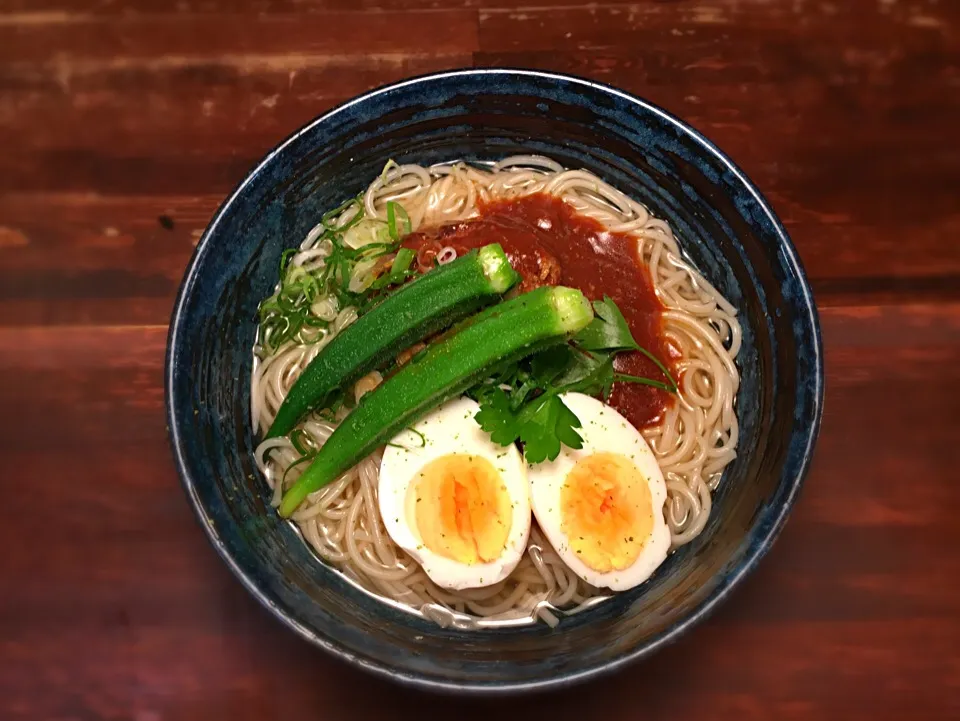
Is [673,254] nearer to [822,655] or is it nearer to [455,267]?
[455,267]

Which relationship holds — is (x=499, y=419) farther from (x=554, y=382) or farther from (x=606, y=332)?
(x=606, y=332)

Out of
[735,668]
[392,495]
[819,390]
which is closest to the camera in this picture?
[819,390]

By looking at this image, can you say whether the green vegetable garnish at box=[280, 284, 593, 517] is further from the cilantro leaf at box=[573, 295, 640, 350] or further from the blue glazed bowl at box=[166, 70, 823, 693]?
the blue glazed bowl at box=[166, 70, 823, 693]

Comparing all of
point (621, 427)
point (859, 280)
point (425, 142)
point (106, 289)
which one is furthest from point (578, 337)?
point (106, 289)

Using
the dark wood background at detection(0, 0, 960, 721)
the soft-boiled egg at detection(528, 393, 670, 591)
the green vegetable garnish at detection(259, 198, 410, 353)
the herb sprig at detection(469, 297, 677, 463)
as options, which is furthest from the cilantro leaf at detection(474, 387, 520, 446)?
the dark wood background at detection(0, 0, 960, 721)

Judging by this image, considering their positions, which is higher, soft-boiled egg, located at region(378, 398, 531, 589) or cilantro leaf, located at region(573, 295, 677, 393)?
cilantro leaf, located at region(573, 295, 677, 393)

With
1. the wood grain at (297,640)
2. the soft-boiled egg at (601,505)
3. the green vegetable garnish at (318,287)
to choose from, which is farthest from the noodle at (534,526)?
the wood grain at (297,640)

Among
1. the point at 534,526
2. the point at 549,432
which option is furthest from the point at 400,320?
the point at 534,526

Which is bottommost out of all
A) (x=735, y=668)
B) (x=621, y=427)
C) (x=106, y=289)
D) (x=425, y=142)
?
(x=735, y=668)
